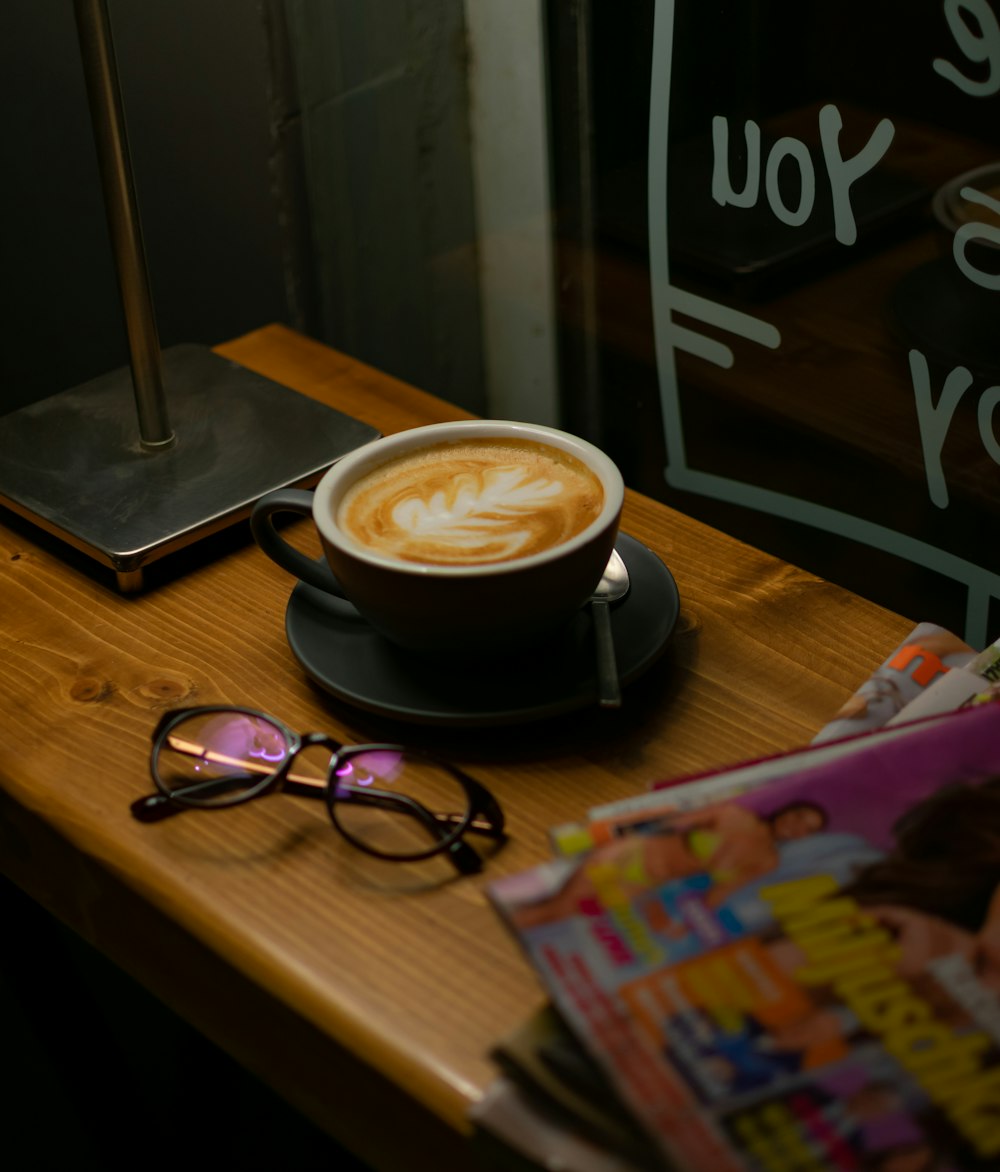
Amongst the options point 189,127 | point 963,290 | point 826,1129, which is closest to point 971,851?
point 826,1129

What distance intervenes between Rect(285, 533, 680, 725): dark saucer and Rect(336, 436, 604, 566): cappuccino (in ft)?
0.21

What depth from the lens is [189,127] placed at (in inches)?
42.9

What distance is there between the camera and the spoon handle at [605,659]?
64 centimetres

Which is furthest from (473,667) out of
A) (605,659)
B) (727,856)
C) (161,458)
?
(161,458)

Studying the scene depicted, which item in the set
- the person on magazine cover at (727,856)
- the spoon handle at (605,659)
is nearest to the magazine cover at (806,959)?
the person on magazine cover at (727,856)

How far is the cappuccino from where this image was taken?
650mm

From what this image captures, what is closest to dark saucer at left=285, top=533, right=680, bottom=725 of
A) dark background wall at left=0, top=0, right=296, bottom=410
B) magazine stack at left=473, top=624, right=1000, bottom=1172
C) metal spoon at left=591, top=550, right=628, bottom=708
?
metal spoon at left=591, top=550, right=628, bottom=708

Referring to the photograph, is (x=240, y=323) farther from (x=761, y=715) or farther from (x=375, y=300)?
(x=761, y=715)

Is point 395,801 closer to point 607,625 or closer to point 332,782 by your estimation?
point 332,782

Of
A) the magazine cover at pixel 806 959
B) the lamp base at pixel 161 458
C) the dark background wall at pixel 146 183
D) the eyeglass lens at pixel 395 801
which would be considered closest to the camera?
the magazine cover at pixel 806 959

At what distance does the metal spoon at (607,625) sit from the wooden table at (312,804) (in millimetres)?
35

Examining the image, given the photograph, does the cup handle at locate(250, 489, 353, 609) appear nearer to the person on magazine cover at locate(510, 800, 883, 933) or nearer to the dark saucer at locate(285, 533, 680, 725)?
the dark saucer at locate(285, 533, 680, 725)

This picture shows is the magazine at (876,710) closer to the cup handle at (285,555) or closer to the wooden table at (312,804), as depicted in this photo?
the wooden table at (312,804)

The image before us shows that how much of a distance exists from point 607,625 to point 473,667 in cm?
7
